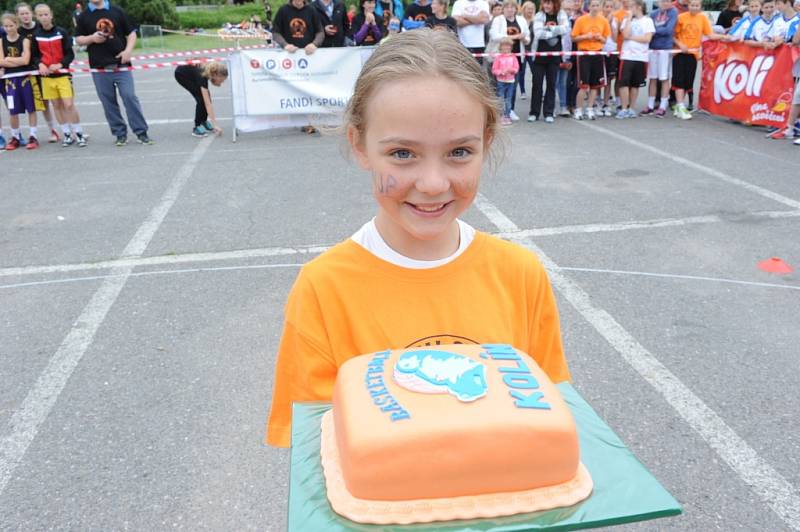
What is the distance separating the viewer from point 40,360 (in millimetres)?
3680

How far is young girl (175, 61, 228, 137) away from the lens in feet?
31.4

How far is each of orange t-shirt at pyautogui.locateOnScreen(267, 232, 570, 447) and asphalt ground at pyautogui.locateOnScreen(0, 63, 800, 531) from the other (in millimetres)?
396

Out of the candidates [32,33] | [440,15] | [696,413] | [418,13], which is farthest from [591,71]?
[696,413]

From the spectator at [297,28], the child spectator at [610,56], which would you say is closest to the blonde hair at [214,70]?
the spectator at [297,28]

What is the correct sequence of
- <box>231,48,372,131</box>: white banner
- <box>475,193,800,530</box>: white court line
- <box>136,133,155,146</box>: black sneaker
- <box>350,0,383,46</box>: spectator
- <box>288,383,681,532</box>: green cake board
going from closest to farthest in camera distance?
<box>288,383,681,532</box>: green cake board, <box>475,193,800,530</box>: white court line, <box>136,133,155,146</box>: black sneaker, <box>231,48,372,131</box>: white banner, <box>350,0,383,46</box>: spectator

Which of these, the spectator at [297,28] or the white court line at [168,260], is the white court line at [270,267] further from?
the spectator at [297,28]

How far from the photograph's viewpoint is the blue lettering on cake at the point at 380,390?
1.11 meters

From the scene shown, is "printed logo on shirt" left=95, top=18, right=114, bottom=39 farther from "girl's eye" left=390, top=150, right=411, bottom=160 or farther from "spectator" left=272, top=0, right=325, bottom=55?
"girl's eye" left=390, top=150, right=411, bottom=160

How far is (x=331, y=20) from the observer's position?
34.6ft

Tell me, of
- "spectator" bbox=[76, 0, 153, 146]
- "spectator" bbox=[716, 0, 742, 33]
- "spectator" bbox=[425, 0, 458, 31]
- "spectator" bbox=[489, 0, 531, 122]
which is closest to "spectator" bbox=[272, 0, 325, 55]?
"spectator" bbox=[425, 0, 458, 31]

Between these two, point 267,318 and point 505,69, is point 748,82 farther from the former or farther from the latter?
point 267,318

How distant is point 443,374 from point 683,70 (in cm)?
1093

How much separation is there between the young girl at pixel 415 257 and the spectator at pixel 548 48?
9246mm

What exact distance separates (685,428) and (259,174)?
562cm
